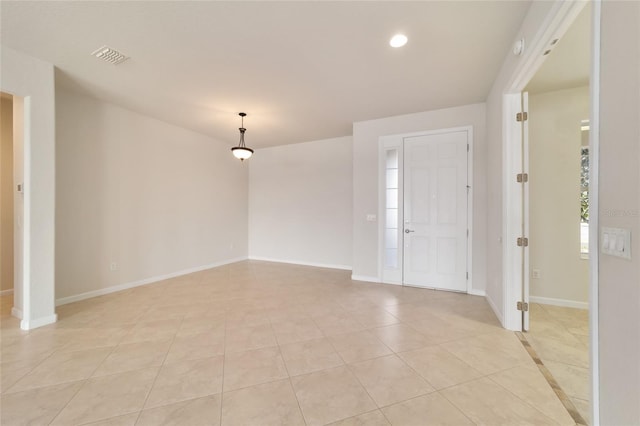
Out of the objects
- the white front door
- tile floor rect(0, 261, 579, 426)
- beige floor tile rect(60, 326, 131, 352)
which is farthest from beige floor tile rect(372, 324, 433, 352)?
beige floor tile rect(60, 326, 131, 352)

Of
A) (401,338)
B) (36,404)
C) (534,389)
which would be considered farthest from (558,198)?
(36,404)

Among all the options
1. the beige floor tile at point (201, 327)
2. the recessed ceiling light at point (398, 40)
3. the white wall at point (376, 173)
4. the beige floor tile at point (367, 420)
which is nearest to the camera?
the beige floor tile at point (367, 420)

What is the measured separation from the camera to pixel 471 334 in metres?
2.71

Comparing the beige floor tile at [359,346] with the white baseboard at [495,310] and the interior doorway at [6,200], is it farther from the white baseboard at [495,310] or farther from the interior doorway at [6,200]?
the interior doorway at [6,200]

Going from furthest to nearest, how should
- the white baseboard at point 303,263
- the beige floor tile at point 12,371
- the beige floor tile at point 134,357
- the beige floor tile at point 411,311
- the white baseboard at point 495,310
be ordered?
1. the white baseboard at point 303,263
2. the beige floor tile at point 411,311
3. the white baseboard at point 495,310
4. the beige floor tile at point 134,357
5. the beige floor tile at point 12,371

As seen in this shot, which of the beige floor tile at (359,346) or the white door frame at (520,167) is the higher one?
the white door frame at (520,167)

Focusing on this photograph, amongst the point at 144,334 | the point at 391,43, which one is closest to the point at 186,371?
the point at 144,334

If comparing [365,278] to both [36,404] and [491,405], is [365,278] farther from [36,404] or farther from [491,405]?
[36,404]

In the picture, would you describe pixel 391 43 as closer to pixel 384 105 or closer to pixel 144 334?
pixel 384 105

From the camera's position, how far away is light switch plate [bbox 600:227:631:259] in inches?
43.6

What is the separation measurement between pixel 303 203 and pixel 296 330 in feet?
12.4

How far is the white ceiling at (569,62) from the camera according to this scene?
2.26m

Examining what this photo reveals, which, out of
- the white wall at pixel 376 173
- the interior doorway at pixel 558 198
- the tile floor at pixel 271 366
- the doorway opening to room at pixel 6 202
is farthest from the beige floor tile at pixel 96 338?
the interior doorway at pixel 558 198

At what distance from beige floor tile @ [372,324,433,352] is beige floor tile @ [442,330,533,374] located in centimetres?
23
